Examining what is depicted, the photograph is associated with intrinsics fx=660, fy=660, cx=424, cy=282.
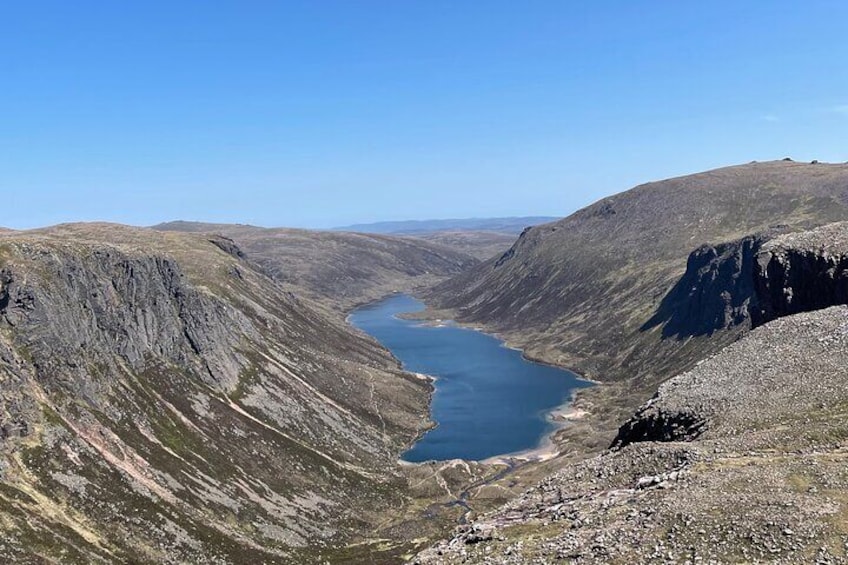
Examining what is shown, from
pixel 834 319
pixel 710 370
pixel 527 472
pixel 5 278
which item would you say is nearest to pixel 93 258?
pixel 5 278

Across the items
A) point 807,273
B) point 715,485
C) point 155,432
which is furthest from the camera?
point 155,432

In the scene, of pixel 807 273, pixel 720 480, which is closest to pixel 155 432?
pixel 720 480

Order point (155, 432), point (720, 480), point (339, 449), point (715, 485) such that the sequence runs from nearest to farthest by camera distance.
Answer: point (715, 485) → point (720, 480) → point (155, 432) → point (339, 449)

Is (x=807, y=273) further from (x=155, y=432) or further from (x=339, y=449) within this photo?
(x=155, y=432)

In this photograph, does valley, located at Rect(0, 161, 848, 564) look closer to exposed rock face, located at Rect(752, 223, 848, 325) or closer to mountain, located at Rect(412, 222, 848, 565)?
mountain, located at Rect(412, 222, 848, 565)

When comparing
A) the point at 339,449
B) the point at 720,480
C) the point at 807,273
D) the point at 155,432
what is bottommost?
the point at 339,449

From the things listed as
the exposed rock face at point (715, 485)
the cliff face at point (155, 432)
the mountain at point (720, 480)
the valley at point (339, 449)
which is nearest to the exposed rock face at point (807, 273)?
the valley at point (339, 449)

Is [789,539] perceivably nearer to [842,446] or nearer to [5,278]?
[842,446]
